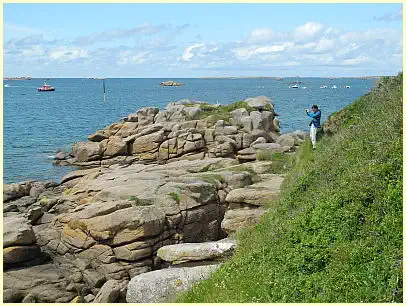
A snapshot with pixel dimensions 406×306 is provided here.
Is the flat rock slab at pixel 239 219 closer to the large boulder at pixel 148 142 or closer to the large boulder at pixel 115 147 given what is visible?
the large boulder at pixel 148 142

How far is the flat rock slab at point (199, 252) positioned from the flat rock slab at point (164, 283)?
157 centimetres

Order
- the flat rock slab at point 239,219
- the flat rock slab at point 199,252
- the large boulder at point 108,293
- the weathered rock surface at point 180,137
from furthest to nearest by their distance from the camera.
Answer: the weathered rock surface at point 180,137
the flat rock slab at point 239,219
the large boulder at point 108,293
the flat rock slab at point 199,252

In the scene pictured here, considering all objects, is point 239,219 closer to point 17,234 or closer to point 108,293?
point 108,293

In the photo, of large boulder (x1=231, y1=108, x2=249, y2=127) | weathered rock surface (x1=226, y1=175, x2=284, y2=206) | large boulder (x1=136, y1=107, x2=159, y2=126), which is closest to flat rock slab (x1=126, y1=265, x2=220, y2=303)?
weathered rock surface (x1=226, y1=175, x2=284, y2=206)

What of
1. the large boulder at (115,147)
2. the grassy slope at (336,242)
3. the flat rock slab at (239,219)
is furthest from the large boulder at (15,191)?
the grassy slope at (336,242)

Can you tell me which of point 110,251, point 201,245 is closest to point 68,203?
point 110,251

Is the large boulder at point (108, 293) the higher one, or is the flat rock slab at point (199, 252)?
the flat rock slab at point (199, 252)

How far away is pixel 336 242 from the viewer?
12.1 meters

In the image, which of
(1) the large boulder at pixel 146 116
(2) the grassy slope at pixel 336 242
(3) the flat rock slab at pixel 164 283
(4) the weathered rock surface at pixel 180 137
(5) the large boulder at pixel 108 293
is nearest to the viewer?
(2) the grassy slope at pixel 336 242

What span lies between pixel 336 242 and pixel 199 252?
21.4 ft

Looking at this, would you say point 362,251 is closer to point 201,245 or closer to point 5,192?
point 201,245

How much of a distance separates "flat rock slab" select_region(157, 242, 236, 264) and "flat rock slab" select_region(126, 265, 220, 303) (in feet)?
5.14

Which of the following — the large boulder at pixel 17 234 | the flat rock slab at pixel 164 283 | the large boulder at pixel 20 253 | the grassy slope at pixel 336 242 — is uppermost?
the grassy slope at pixel 336 242

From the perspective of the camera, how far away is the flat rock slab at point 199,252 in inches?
685
